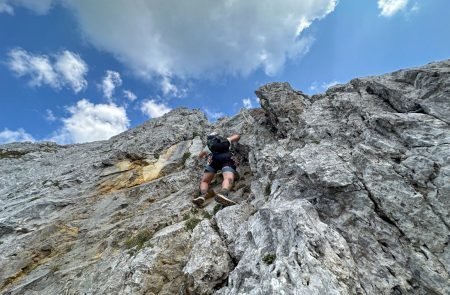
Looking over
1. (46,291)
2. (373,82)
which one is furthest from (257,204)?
(46,291)

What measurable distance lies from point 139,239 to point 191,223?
9.22 feet

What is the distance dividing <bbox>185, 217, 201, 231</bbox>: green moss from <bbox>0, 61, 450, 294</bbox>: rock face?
9 centimetres

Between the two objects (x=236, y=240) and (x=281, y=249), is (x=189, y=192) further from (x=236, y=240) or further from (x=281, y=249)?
(x=281, y=249)

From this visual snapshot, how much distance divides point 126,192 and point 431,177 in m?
17.5

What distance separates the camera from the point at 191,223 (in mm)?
13547

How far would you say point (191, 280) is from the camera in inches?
400

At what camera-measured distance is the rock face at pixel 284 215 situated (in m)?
8.12

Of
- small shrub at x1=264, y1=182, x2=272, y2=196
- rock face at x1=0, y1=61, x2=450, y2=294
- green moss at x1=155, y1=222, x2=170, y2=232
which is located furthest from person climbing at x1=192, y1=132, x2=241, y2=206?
small shrub at x1=264, y1=182, x2=272, y2=196

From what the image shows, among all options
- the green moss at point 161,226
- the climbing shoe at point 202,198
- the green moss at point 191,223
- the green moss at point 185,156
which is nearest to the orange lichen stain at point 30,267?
the green moss at point 161,226

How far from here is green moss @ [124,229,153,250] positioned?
45.1ft

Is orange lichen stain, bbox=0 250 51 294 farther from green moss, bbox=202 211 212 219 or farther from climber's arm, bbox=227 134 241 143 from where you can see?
climber's arm, bbox=227 134 241 143

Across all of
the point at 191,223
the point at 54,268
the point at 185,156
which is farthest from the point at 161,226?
the point at 185,156

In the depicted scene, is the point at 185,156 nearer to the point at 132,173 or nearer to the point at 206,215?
the point at 132,173

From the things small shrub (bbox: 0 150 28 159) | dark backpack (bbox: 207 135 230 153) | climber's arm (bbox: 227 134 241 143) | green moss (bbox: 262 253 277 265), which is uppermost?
small shrub (bbox: 0 150 28 159)
